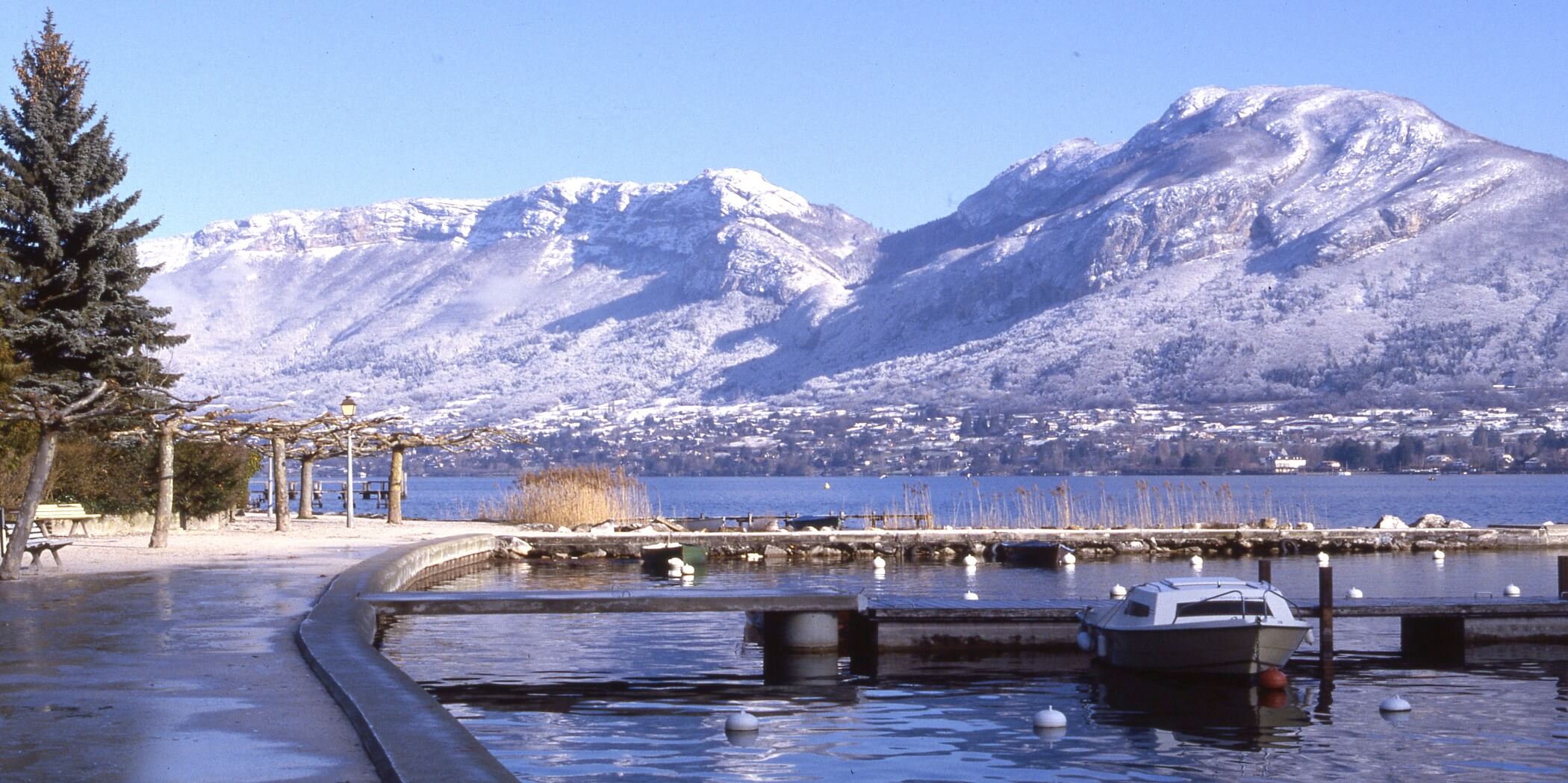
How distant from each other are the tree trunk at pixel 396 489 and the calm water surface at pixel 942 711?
21822 mm

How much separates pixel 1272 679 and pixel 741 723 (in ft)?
23.5

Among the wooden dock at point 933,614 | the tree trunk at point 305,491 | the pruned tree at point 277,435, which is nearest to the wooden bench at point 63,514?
→ the pruned tree at point 277,435

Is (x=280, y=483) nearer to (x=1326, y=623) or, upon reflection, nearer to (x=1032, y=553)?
(x=1032, y=553)

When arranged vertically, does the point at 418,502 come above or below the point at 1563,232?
below

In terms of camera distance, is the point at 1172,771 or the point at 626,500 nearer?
the point at 1172,771

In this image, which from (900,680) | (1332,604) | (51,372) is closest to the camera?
(900,680)

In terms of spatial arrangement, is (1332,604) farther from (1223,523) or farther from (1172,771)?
(1223,523)

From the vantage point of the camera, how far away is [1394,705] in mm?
18797

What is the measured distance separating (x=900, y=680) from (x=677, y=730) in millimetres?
4812

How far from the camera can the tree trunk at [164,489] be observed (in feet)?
103

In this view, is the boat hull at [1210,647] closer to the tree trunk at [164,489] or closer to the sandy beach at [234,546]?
the sandy beach at [234,546]

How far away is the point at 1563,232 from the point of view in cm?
19850

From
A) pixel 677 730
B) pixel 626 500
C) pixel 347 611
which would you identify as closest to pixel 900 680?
pixel 677 730

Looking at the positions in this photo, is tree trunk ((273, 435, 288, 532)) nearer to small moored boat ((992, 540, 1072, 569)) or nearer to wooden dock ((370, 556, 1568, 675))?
wooden dock ((370, 556, 1568, 675))
